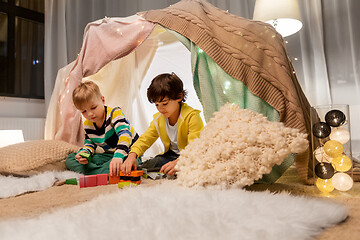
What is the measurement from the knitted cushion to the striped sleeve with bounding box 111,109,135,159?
0.89 feet

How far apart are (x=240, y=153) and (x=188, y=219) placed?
0.31m

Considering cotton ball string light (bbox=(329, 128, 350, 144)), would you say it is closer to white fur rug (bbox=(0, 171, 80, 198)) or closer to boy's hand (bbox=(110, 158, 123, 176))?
boy's hand (bbox=(110, 158, 123, 176))

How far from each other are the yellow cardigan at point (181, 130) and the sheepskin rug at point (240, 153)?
304 mm

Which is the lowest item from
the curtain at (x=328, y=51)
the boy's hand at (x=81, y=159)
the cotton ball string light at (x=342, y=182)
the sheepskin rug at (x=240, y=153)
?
the cotton ball string light at (x=342, y=182)

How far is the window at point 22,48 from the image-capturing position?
8.61 feet

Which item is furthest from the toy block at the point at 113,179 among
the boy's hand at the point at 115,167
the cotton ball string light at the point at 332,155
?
the cotton ball string light at the point at 332,155

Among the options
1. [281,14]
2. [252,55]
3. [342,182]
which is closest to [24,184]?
[252,55]

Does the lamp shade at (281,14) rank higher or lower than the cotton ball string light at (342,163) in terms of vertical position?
higher

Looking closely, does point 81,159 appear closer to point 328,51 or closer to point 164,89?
point 164,89

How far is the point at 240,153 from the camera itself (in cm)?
74

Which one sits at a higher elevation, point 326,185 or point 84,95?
point 84,95

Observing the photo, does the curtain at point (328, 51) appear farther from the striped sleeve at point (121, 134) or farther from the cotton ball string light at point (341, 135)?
the striped sleeve at point (121, 134)

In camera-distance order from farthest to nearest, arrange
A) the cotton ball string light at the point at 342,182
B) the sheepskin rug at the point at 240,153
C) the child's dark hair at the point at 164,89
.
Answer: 1. the child's dark hair at the point at 164,89
2. the cotton ball string light at the point at 342,182
3. the sheepskin rug at the point at 240,153

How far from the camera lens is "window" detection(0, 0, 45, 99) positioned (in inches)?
103
